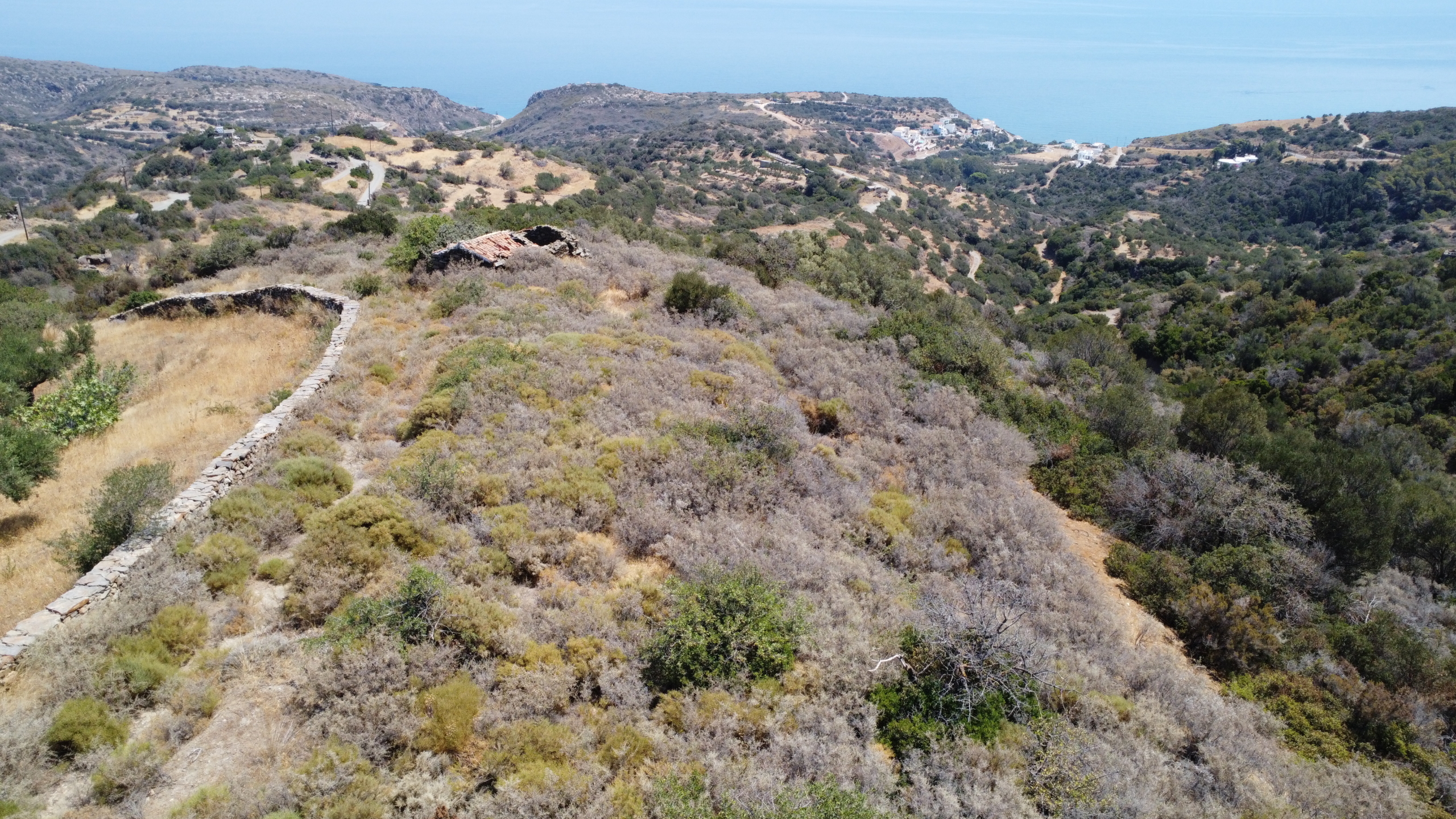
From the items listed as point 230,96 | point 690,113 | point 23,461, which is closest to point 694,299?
point 23,461

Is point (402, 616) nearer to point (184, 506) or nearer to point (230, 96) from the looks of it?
point (184, 506)

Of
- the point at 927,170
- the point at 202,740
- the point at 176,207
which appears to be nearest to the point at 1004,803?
the point at 202,740

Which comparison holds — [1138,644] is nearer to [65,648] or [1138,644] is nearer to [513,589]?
[513,589]

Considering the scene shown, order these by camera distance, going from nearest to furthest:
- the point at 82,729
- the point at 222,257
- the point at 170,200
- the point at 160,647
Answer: the point at 82,729 → the point at 160,647 → the point at 222,257 → the point at 170,200

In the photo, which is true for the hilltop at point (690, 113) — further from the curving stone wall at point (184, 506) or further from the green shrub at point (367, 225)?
the curving stone wall at point (184, 506)

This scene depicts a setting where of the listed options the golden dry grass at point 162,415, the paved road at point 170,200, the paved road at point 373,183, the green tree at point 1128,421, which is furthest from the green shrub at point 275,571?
the paved road at point 170,200

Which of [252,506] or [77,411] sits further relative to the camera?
[77,411]

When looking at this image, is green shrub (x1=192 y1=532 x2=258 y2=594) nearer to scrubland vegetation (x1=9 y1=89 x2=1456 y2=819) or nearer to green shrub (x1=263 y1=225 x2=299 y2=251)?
scrubland vegetation (x1=9 y1=89 x2=1456 y2=819)
